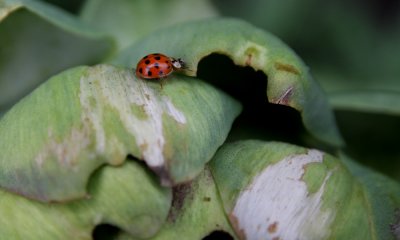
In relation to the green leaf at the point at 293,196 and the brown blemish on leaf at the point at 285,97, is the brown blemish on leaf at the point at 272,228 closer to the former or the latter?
the green leaf at the point at 293,196

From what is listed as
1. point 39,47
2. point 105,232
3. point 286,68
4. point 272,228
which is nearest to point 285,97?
point 286,68

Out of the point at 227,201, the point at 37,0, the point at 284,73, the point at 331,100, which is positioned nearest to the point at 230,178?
the point at 227,201

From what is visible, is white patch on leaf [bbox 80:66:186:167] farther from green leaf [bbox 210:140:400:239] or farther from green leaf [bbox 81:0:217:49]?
green leaf [bbox 81:0:217:49]

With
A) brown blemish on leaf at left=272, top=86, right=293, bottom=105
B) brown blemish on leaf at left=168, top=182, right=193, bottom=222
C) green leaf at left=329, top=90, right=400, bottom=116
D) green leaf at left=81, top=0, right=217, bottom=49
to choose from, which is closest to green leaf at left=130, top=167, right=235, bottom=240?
brown blemish on leaf at left=168, top=182, right=193, bottom=222

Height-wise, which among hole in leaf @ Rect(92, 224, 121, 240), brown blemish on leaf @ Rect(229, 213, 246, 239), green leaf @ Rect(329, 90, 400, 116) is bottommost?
hole in leaf @ Rect(92, 224, 121, 240)

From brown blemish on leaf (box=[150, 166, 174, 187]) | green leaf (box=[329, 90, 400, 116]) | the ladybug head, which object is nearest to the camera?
brown blemish on leaf (box=[150, 166, 174, 187])

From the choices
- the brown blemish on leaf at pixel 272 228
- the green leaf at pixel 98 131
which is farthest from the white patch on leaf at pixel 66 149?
the brown blemish on leaf at pixel 272 228

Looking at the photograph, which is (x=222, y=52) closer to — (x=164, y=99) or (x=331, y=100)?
(x=164, y=99)
